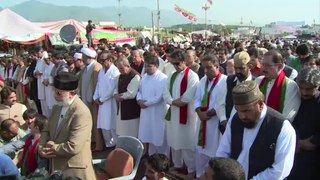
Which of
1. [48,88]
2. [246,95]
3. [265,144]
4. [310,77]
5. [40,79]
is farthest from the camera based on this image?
[40,79]

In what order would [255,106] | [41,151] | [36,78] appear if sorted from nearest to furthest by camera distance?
1. [255,106]
2. [41,151]
3. [36,78]

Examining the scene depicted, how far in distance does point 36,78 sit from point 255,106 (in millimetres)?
8591

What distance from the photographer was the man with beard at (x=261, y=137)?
275cm

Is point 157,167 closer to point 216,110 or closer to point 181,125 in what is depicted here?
point 216,110

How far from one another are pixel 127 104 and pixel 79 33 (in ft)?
45.5

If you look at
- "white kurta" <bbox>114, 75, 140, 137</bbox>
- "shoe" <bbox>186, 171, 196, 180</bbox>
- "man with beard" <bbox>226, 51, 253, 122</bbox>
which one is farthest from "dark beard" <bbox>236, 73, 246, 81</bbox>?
"white kurta" <bbox>114, 75, 140, 137</bbox>

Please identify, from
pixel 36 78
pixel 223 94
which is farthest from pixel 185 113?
pixel 36 78

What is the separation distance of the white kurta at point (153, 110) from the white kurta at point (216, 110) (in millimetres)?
1078

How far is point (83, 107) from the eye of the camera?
3.76 metres

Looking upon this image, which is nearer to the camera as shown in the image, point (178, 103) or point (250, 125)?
point (250, 125)

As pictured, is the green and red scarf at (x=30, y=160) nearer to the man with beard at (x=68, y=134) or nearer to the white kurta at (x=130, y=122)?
the man with beard at (x=68, y=134)

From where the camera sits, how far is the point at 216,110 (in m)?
5.11

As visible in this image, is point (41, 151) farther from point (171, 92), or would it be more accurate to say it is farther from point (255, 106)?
point (171, 92)

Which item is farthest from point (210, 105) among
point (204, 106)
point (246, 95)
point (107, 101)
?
point (107, 101)
